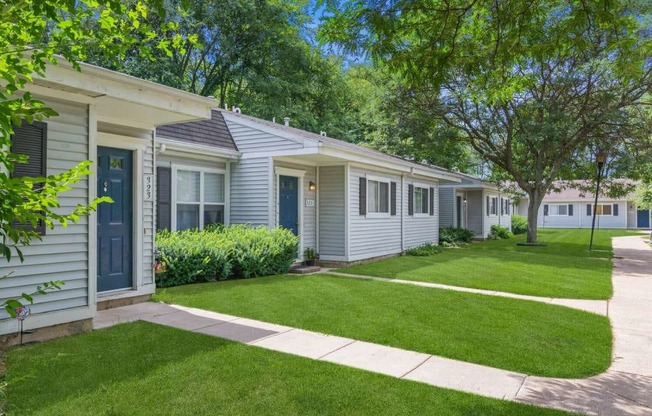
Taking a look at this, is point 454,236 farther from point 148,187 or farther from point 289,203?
point 148,187

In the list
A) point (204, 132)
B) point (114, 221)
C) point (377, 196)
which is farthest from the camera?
point (377, 196)

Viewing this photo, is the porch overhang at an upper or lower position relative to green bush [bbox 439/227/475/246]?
upper

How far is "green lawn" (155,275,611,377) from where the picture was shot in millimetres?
4660

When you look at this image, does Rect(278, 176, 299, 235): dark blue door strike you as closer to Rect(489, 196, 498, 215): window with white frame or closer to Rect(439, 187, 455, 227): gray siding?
Rect(439, 187, 455, 227): gray siding

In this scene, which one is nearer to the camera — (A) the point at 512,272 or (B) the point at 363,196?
(A) the point at 512,272

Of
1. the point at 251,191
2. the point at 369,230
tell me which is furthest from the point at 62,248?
the point at 369,230

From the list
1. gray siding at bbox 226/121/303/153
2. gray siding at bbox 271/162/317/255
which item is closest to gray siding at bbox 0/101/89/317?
gray siding at bbox 226/121/303/153

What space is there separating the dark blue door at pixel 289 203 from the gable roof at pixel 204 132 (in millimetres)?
1510

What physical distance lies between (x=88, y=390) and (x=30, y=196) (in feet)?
7.06

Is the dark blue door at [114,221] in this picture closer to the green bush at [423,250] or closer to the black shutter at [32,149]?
the black shutter at [32,149]

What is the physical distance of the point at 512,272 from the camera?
36.0 ft

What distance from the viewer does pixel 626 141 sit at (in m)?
16.6

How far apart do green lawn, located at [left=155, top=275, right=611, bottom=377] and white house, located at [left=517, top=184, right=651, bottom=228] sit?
109 feet

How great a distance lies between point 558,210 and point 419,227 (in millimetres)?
29326
